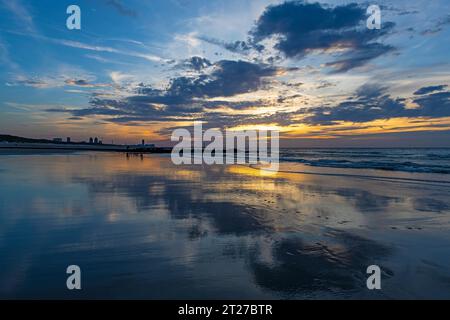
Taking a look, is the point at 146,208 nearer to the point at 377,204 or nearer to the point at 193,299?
the point at 193,299

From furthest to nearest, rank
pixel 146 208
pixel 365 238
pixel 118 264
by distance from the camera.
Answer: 1. pixel 146 208
2. pixel 365 238
3. pixel 118 264

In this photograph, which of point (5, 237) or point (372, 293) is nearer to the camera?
point (372, 293)

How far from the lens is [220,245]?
6859 mm

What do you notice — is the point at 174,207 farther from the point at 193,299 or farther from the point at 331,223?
the point at 193,299

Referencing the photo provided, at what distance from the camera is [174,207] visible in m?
11.0

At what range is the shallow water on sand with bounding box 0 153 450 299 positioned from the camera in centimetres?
489

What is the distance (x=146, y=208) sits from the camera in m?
10.6

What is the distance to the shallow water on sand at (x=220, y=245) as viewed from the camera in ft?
16.0

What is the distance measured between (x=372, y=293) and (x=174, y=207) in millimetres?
7363

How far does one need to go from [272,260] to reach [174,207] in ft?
18.5
